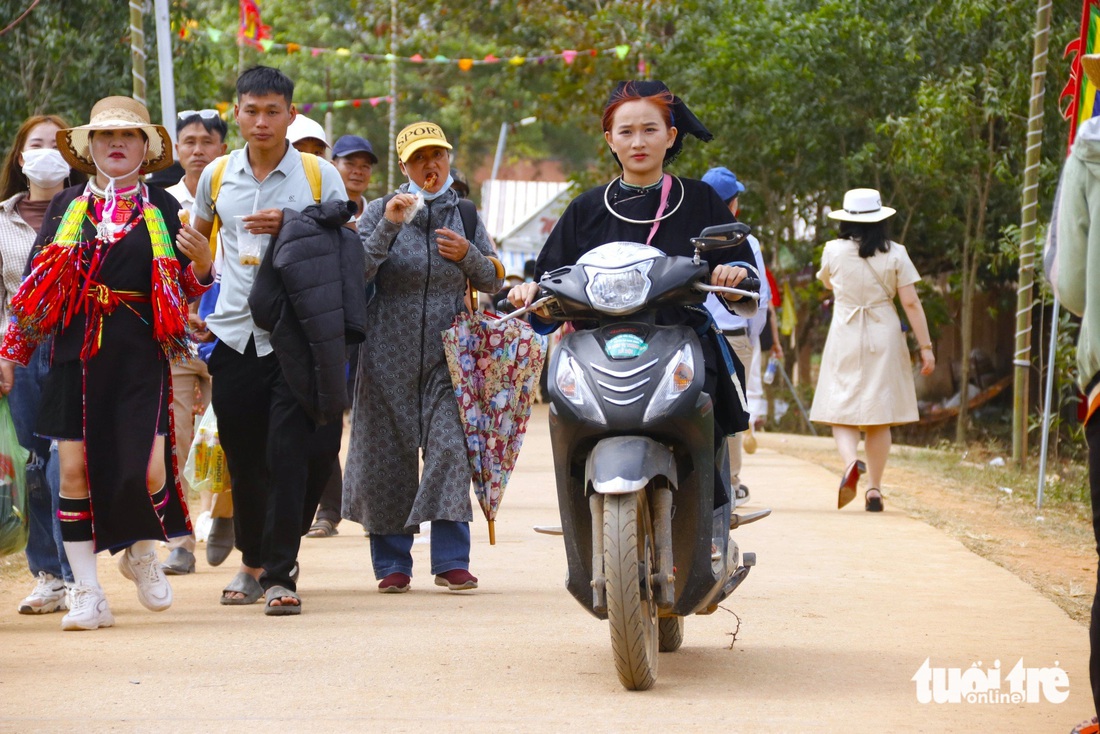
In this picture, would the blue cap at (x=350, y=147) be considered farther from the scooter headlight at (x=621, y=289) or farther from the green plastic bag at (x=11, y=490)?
the scooter headlight at (x=621, y=289)

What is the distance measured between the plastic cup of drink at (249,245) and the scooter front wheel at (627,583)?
2.52 metres

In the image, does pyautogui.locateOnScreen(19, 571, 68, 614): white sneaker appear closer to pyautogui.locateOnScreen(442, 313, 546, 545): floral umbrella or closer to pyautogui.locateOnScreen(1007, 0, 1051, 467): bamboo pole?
pyautogui.locateOnScreen(442, 313, 546, 545): floral umbrella

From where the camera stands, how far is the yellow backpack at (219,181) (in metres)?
7.03

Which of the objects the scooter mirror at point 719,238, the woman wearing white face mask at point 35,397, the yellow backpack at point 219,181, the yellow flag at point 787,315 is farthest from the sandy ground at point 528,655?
the yellow flag at point 787,315

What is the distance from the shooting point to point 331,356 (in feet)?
22.1

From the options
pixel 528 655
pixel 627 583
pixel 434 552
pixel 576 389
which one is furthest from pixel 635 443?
pixel 434 552

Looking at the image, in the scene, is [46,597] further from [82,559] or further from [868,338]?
[868,338]

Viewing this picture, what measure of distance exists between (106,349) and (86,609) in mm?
986

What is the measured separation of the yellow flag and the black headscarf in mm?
13128

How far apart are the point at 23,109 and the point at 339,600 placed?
8694 mm

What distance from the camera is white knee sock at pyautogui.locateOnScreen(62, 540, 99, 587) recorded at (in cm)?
642

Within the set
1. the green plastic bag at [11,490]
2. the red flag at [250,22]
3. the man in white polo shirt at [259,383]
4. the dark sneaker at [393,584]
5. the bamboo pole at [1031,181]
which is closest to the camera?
the green plastic bag at [11,490]

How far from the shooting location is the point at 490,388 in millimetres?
7527

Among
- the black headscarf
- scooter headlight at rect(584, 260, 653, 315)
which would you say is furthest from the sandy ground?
the black headscarf
